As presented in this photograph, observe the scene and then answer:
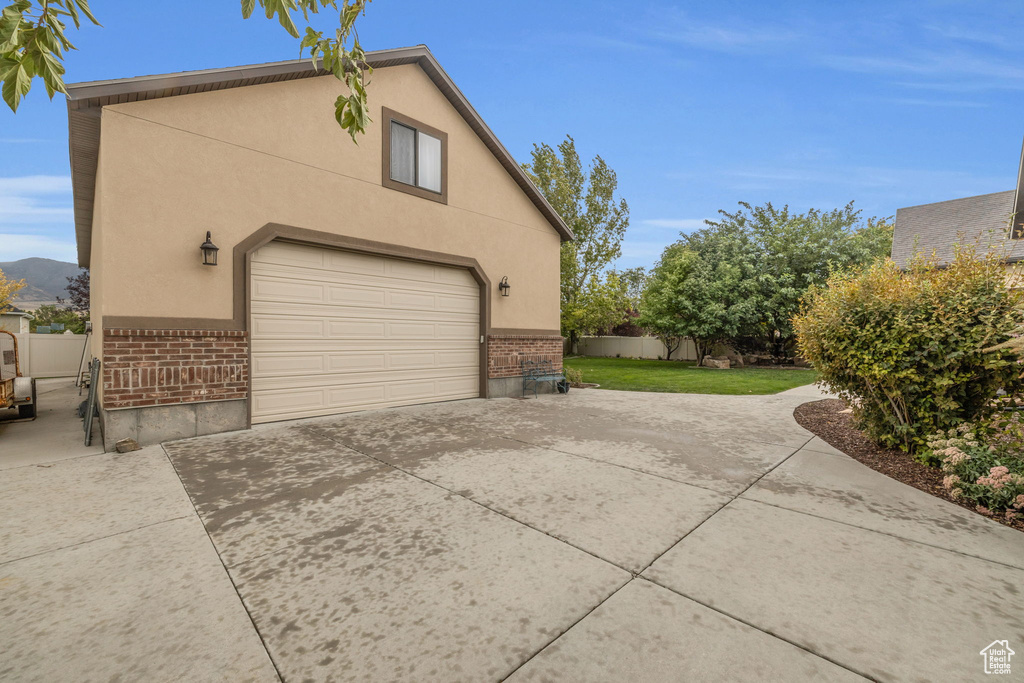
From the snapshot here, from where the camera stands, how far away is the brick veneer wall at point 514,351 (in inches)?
358

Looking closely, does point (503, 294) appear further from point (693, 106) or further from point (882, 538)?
point (693, 106)

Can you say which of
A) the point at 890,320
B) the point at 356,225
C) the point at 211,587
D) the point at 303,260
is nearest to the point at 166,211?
the point at 303,260

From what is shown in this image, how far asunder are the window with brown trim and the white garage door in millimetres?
1384

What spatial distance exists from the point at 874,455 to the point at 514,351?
6.35 metres

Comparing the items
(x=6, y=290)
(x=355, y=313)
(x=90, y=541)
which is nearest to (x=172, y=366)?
(x=355, y=313)

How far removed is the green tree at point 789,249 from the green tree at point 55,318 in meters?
32.7

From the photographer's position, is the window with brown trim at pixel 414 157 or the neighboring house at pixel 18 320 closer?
the window with brown trim at pixel 414 157

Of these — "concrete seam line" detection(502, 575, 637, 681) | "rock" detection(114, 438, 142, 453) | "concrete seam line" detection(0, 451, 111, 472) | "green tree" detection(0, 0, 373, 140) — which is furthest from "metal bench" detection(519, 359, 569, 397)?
"green tree" detection(0, 0, 373, 140)

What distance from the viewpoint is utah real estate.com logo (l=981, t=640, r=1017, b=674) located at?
5.42ft

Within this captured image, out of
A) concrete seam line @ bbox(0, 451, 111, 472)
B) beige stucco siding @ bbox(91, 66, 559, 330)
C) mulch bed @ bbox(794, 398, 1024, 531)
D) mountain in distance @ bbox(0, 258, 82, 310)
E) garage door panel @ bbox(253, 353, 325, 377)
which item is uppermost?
mountain in distance @ bbox(0, 258, 82, 310)

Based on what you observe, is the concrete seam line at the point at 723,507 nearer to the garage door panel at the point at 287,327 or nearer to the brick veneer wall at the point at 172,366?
the brick veneer wall at the point at 172,366

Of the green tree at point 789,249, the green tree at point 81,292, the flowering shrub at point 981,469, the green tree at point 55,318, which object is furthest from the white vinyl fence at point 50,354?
the green tree at point 789,249

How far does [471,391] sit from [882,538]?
7.01 meters

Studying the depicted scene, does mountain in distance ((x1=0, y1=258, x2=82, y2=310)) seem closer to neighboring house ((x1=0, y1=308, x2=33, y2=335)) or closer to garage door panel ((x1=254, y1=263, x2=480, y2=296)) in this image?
neighboring house ((x1=0, y1=308, x2=33, y2=335))
